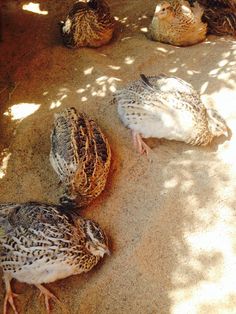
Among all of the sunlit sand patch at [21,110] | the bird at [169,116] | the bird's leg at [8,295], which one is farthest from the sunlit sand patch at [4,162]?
the bird at [169,116]

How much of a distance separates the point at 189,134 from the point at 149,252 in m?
1.37

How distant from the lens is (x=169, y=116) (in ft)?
14.3

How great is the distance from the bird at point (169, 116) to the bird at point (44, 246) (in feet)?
4.22

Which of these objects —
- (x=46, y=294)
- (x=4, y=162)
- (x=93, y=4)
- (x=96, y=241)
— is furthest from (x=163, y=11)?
(x=46, y=294)

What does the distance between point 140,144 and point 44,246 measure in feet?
5.35

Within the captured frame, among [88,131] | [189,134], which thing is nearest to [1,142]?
[88,131]

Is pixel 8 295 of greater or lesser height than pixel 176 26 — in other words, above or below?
below

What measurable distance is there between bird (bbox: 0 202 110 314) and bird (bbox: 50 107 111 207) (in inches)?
12.8

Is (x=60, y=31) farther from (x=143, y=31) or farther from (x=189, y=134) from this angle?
(x=189, y=134)

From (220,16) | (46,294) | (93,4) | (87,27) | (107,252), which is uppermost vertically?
(93,4)

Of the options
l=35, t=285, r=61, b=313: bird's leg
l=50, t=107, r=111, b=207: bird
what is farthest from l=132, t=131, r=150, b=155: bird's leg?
l=35, t=285, r=61, b=313: bird's leg

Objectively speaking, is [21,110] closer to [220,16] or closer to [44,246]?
[44,246]

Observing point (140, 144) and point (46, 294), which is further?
point (140, 144)

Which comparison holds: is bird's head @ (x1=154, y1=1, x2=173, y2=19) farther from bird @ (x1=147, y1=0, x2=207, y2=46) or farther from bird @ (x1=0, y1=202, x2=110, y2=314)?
bird @ (x1=0, y1=202, x2=110, y2=314)
